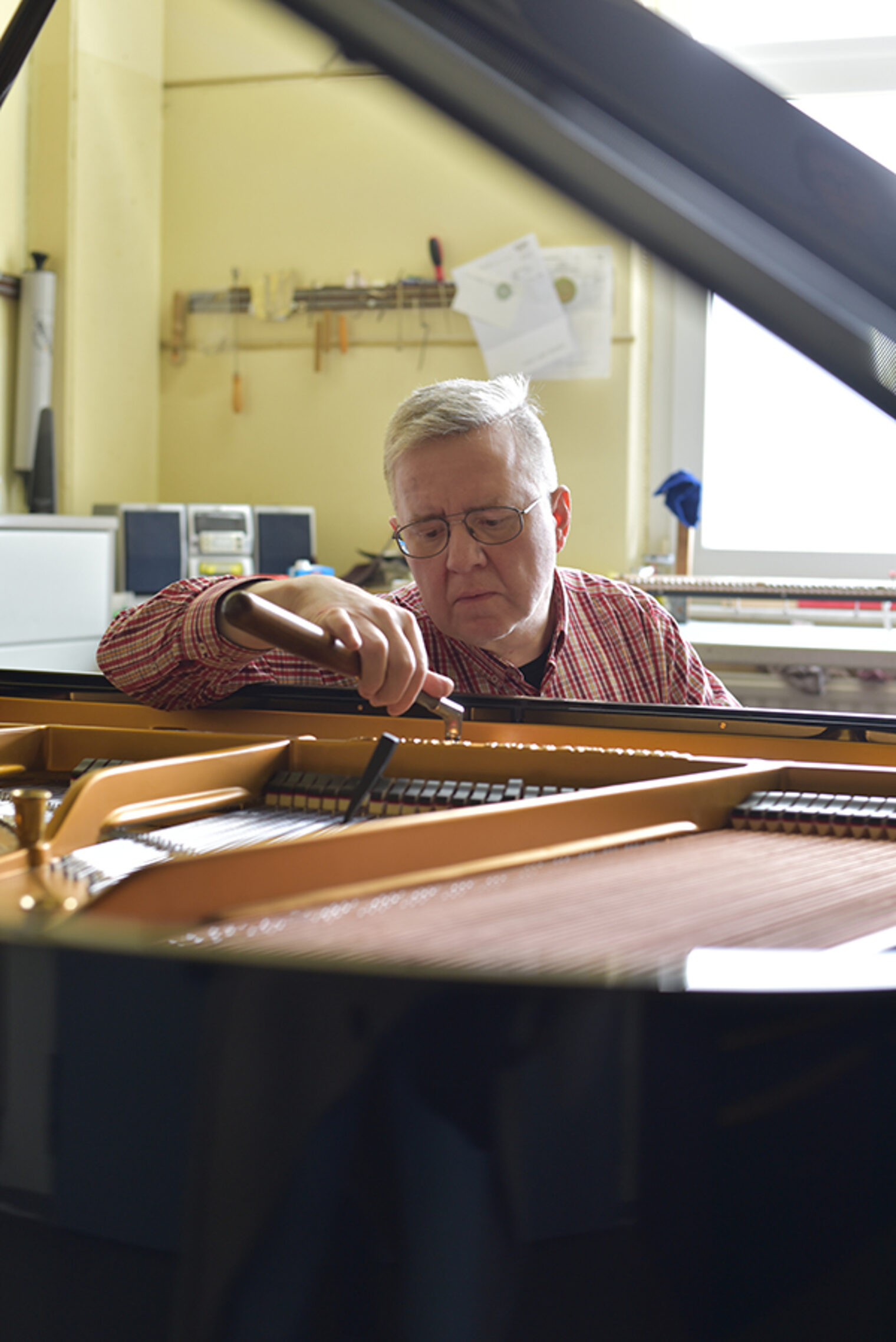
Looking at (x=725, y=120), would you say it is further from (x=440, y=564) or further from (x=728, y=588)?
(x=728, y=588)

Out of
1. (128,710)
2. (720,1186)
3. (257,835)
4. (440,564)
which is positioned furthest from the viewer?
(440,564)

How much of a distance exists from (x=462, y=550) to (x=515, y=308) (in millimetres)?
2571

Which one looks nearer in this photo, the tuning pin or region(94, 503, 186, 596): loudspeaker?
the tuning pin

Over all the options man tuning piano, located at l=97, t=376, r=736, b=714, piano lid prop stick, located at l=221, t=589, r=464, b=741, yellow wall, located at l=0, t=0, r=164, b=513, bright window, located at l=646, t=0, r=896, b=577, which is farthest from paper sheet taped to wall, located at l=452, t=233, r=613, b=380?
piano lid prop stick, located at l=221, t=589, r=464, b=741

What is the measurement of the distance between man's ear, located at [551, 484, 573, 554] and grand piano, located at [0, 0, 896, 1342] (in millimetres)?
1059

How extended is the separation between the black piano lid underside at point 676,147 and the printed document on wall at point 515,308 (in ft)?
10.9

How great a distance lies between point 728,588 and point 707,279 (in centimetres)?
245

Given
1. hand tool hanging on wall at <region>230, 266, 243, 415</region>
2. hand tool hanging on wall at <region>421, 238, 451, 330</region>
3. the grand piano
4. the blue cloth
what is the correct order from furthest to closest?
hand tool hanging on wall at <region>230, 266, 243, 415</region> → hand tool hanging on wall at <region>421, 238, 451, 330</region> → the blue cloth → the grand piano

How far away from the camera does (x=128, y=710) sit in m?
1.33

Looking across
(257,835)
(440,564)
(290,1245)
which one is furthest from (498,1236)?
(440,564)

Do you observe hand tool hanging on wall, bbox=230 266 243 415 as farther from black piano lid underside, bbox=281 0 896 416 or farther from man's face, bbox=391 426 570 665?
black piano lid underside, bbox=281 0 896 416

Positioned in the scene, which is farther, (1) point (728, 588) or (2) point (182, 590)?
(1) point (728, 588)

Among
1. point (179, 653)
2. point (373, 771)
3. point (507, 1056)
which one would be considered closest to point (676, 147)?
point (507, 1056)

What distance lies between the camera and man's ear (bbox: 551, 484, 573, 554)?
1760 millimetres
